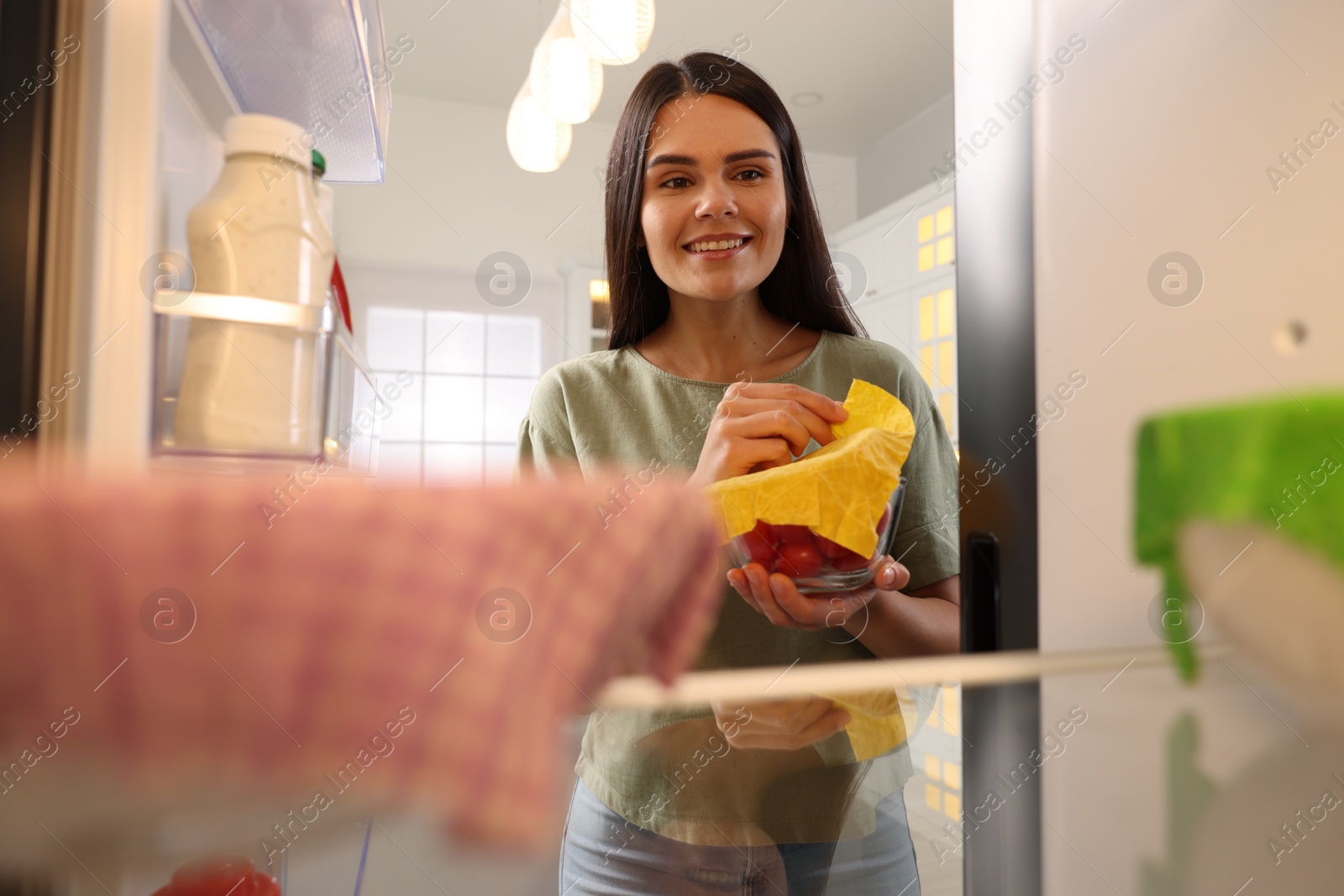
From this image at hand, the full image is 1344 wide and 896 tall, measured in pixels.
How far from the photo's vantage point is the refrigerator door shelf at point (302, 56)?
295 millimetres

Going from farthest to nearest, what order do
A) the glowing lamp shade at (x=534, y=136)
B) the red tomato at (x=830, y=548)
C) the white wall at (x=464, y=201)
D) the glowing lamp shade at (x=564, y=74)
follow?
the white wall at (x=464, y=201) < the glowing lamp shade at (x=534, y=136) < the glowing lamp shade at (x=564, y=74) < the red tomato at (x=830, y=548)

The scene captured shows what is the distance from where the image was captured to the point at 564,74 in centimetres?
110

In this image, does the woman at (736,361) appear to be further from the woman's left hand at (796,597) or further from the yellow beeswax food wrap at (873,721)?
the yellow beeswax food wrap at (873,721)

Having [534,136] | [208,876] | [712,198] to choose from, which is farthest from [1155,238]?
[534,136]

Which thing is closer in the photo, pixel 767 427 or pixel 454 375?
pixel 767 427

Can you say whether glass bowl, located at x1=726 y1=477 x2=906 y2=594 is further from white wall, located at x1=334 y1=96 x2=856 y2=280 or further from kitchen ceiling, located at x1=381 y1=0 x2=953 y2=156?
white wall, located at x1=334 y1=96 x2=856 y2=280

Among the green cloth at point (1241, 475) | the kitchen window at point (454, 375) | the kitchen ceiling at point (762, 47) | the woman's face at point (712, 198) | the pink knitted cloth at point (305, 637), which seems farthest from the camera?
the kitchen window at point (454, 375)

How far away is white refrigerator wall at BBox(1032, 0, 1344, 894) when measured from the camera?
19 cm

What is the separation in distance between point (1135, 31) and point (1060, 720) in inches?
6.6

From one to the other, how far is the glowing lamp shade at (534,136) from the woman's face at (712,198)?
797 mm

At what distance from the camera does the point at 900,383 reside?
68 centimetres

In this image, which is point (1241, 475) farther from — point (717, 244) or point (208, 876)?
point (717, 244)

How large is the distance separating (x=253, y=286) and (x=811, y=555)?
195 millimetres

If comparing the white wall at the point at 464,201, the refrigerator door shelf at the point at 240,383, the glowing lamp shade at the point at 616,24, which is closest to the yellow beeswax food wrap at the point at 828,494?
the refrigerator door shelf at the point at 240,383
